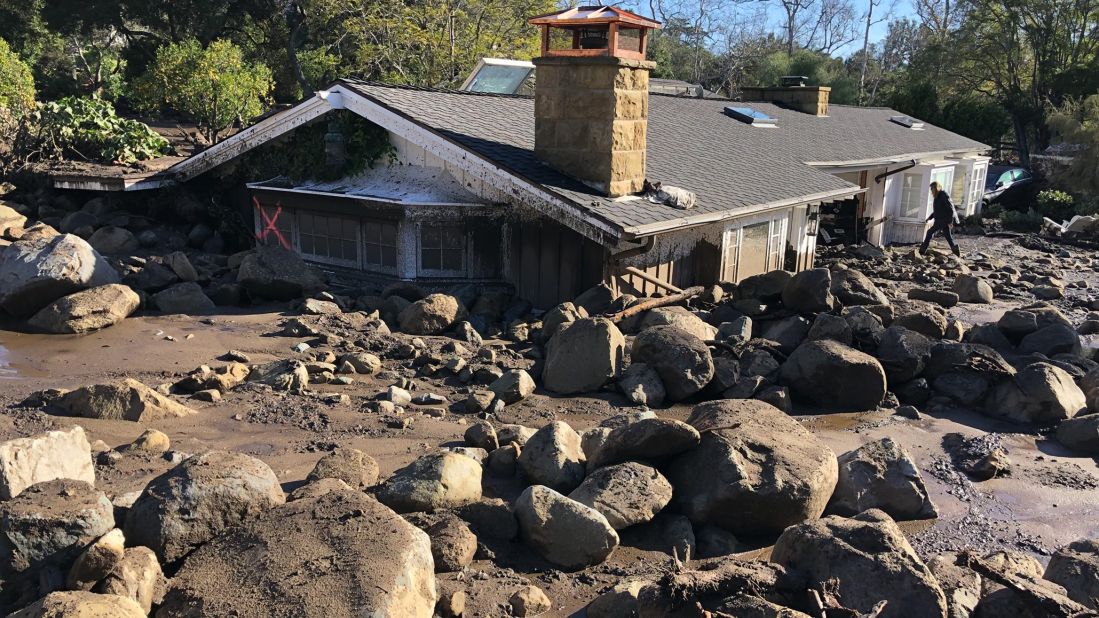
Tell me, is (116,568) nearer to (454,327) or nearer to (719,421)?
(719,421)

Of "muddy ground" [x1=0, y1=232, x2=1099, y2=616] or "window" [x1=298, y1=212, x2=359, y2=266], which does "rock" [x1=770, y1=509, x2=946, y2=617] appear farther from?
"window" [x1=298, y1=212, x2=359, y2=266]

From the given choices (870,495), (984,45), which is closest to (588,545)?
(870,495)

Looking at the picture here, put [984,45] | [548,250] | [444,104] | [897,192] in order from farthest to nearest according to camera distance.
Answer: [984,45], [897,192], [444,104], [548,250]

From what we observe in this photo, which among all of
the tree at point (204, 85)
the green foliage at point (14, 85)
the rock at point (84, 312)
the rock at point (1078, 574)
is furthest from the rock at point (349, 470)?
the tree at point (204, 85)

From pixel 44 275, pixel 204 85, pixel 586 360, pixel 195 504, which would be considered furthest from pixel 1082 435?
pixel 204 85

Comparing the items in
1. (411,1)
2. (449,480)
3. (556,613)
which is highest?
(411,1)

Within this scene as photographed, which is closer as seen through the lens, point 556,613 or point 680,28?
point 556,613

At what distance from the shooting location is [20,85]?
20906mm

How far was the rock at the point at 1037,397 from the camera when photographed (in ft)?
32.3

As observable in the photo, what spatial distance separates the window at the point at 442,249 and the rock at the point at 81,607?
868 centimetres

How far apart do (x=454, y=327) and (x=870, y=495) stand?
5892 millimetres

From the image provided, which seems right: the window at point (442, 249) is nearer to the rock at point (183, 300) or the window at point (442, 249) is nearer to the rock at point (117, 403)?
the rock at point (183, 300)

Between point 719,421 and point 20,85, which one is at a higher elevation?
point 20,85

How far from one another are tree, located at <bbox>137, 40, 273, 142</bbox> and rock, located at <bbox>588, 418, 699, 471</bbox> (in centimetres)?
1818
